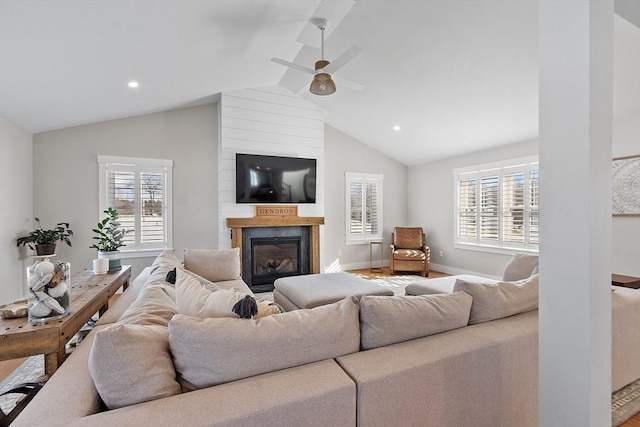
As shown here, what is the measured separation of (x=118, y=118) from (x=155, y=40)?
238 centimetres

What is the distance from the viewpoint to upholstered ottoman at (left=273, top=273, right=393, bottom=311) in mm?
2596

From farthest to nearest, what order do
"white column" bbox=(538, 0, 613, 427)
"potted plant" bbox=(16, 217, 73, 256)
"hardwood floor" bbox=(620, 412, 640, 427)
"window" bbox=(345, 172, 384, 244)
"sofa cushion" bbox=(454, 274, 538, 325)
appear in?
1. "window" bbox=(345, 172, 384, 244)
2. "potted plant" bbox=(16, 217, 73, 256)
3. "hardwood floor" bbox=(620, 412, 640, 427)
4. "sofa cushion" bbox=(454, 274, 538, 325)
5. "white column" bbox=(538, 0, 613, 427)

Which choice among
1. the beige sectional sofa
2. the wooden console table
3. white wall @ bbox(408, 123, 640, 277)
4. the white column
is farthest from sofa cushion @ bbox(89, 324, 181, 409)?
white wall @ bbox(408, 123, 640, 277)

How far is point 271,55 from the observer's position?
12.5 ft

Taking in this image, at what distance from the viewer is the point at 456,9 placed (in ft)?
8.78

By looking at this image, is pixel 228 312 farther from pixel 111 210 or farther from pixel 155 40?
pixel 111 210

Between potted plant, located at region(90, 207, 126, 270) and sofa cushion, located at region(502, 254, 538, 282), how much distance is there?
4.82 metres

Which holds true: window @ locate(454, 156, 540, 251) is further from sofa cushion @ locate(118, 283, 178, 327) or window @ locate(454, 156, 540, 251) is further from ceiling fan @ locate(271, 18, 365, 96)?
sofa cushion @ locate(118, 283, 178, 327)

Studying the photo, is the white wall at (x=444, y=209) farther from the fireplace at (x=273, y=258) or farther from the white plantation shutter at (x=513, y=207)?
the fireplace at (x=273, y=258)

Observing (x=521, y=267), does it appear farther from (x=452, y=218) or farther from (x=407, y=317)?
(x=452, y=218)

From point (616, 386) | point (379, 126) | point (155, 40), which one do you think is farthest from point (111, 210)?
point (616, 386)

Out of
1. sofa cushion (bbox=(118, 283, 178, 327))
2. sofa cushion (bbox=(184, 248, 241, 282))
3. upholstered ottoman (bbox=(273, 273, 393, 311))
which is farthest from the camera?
sofa cushion (bbox=(184, 248, 241, 282))

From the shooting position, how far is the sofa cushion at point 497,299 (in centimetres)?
154

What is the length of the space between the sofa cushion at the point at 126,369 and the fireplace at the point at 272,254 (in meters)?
3.77
